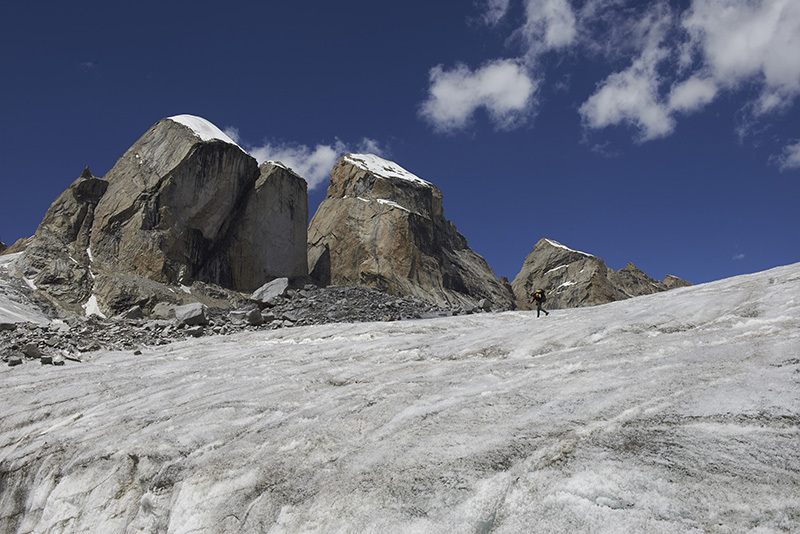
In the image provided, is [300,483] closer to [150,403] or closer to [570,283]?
[150,403]

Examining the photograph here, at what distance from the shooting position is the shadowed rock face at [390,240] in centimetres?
6000

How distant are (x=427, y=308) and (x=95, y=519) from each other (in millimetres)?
20102

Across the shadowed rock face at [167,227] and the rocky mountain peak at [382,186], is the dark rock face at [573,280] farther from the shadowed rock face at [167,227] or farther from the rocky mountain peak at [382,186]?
the shadowed rock face at [167,227]

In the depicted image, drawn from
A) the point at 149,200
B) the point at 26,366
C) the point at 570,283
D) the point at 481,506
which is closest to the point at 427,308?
the point at 26,366

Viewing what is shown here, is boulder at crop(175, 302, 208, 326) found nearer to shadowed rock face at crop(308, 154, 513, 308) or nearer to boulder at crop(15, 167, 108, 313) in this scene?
boulder at crop(15, 167, 108, 313)

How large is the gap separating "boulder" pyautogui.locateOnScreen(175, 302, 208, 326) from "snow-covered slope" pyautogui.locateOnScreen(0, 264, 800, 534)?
8167mm

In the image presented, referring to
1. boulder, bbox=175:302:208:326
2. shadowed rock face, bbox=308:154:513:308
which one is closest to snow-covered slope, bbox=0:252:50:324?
boulder, bbox=175:302:208:326

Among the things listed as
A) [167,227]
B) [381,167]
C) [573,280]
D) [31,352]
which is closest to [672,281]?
[573,280]

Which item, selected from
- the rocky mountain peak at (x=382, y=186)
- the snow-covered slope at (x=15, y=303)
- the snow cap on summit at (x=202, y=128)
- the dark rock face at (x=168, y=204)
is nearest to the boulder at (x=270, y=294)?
the snow-covered slope at (x=15, y=303)

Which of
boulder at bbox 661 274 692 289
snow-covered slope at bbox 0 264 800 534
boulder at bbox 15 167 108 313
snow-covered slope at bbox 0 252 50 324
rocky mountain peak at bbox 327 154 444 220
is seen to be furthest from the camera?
boulder at bbox 661 274 692 289

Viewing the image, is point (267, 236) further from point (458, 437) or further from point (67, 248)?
point (458, 437)

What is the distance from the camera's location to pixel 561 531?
4699 mm

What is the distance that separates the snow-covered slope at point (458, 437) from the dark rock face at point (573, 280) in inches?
3212

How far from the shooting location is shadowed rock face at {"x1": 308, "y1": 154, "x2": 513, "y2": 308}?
60000mm
